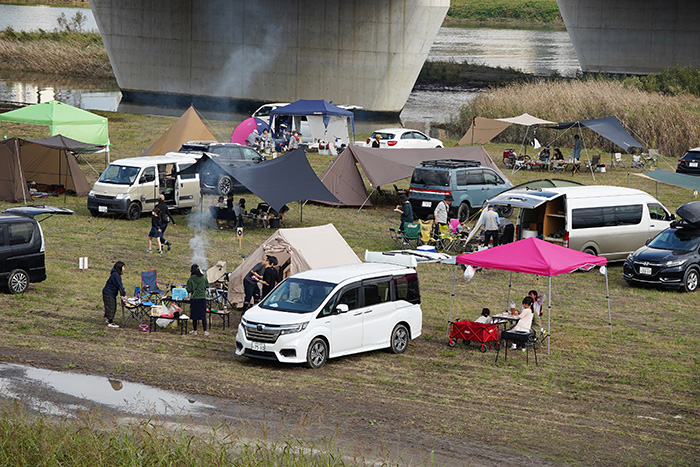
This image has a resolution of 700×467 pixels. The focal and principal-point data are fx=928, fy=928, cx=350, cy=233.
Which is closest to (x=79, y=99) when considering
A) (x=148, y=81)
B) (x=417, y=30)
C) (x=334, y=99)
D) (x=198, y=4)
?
(x=148, y=81)

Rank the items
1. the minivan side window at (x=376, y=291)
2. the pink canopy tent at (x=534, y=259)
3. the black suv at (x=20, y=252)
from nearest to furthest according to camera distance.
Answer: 1. the minivan side window at (x=376, y=291)
2. the pink canopy tent at (x=534, y=259)
3. the black suv at (x=20, y=252)

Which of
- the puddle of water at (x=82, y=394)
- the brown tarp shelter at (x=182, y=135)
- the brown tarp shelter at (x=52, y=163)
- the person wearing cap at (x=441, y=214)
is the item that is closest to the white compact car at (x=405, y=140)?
the brown tarp shelter at (x=182, y=135)

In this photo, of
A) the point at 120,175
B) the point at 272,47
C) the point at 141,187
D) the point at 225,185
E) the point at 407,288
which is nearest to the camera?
the point at 407,288

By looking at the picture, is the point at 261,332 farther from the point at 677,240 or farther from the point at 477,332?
the point at 677,240

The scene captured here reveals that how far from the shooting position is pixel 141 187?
26578 mm

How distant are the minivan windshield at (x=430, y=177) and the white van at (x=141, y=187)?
658 cm

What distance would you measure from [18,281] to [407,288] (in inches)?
305

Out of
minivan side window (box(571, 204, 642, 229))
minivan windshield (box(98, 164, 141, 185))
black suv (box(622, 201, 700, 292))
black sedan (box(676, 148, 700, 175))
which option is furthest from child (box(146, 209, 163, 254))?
black sedan (box(676, 148, 700, 175))

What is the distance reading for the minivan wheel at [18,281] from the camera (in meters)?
18.1

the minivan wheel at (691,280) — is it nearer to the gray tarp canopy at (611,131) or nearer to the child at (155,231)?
the child at (155,231)

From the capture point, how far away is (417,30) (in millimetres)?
51625

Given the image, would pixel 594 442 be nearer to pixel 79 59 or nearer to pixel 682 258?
pixel 682 258

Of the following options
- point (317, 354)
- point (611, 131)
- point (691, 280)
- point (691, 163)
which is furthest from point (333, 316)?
point (611, 131)

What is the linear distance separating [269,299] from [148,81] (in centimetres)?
4544
